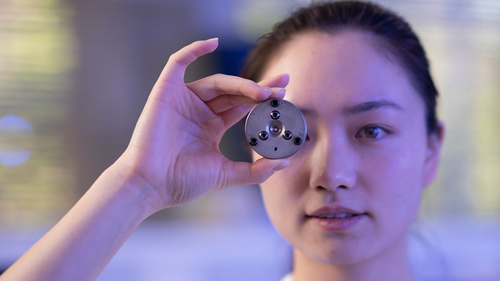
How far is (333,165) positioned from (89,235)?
588mm

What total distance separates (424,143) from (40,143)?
7.54 ft

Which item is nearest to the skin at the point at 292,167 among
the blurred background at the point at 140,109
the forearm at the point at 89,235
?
the forearm at the point at 89,235

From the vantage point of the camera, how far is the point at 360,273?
3.43 ft

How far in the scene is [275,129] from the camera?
762 mm

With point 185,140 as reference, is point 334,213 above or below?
below

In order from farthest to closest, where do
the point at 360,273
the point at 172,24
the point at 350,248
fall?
the point at 172,24
the point at 360,273
the point at 350,248

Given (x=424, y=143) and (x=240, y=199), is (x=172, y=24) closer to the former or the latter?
(x=240, y=199)

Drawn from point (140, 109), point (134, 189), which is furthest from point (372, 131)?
point (140, 109)

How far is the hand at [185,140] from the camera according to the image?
Answer: 2.59 feet

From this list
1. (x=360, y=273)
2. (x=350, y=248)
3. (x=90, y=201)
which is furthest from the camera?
(x=360, y=273)

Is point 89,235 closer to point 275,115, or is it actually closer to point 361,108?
point 275,115

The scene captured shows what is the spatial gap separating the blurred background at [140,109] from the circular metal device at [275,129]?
1466mm

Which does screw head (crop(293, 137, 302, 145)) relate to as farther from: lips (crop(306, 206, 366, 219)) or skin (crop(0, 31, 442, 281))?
lips (crop(306, 206, 366, 219))

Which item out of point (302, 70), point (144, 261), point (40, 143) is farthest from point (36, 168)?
point (302, 70)
